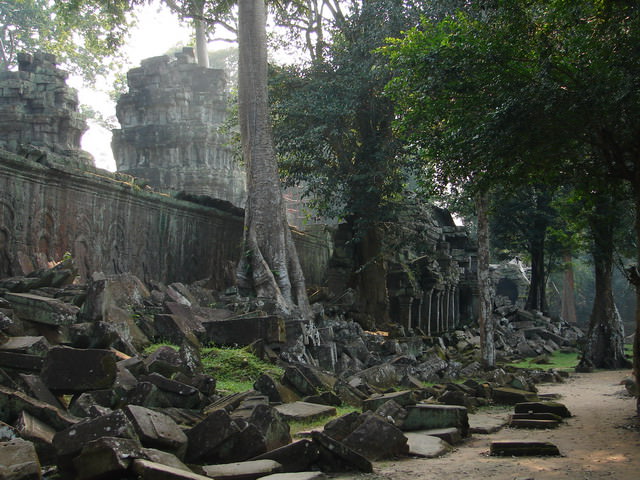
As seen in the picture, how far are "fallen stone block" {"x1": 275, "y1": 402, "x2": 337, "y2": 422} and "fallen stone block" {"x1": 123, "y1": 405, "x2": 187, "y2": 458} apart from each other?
159 centimetres

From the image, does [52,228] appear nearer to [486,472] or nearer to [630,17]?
[486,472]

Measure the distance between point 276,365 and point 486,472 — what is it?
14.4ft

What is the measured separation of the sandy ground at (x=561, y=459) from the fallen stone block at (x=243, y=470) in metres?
0.54

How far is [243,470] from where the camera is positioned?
3.88 meters

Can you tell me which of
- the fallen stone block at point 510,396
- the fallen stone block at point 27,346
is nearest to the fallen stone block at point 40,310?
the fallen stone block at point 27,346

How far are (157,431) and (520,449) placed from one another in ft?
9.36

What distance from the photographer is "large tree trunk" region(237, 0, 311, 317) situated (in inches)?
450

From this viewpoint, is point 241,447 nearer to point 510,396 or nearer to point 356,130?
point 510,396

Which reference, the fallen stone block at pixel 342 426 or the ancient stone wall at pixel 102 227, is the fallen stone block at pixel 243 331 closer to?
the ancient stone wall at pixel 102 227

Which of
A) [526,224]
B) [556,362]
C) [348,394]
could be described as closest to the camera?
[348,394]

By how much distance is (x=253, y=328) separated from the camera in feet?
28.8

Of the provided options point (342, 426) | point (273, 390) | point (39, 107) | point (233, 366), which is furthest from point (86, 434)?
point (39, 107)

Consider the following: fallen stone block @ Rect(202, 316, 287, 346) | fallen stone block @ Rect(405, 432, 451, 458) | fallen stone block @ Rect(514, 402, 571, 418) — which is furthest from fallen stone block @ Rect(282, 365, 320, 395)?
fallen stone block @ Rect(514, 402, 571, 418)

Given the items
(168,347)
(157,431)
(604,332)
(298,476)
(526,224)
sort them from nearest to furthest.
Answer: (298,476), (157,431), (168,347), (604,332), (526,224)
